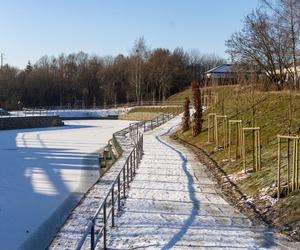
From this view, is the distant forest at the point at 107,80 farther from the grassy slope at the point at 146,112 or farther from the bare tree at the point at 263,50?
the bare tree at the point at 263,50

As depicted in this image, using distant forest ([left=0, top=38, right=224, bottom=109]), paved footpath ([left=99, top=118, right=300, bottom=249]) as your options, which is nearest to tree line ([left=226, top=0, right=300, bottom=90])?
paved footpath ([left=99, top=118, right=300, bottom=249])

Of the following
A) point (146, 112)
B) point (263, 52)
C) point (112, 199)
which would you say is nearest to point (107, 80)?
point (146, 112)

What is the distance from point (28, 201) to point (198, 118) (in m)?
17.1

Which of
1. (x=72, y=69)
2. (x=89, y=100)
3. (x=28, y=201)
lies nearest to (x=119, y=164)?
(x=28, y=201)

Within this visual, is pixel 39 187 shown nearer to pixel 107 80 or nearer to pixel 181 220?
pixel 181 220

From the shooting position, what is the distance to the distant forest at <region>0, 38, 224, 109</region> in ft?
281

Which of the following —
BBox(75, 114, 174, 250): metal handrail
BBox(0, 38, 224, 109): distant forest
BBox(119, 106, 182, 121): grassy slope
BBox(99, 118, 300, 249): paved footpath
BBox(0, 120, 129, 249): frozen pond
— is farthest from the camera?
BBox(0, 38, 224, 109): distant forest

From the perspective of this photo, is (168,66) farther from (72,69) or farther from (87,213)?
(87,213)

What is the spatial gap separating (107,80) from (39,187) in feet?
249

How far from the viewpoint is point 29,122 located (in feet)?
191

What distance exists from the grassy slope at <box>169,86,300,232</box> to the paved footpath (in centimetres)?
80

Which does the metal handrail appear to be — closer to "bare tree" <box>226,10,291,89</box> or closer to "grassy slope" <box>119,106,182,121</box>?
"bare tree" <box>226,10,291,89</box>

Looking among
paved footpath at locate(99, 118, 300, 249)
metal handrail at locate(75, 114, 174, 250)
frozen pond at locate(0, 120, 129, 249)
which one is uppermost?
metal handrail at locate(75, 114, 174, 250)

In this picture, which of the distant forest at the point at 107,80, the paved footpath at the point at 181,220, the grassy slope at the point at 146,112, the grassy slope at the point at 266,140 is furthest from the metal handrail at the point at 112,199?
the distant forest at the point at 107,80
